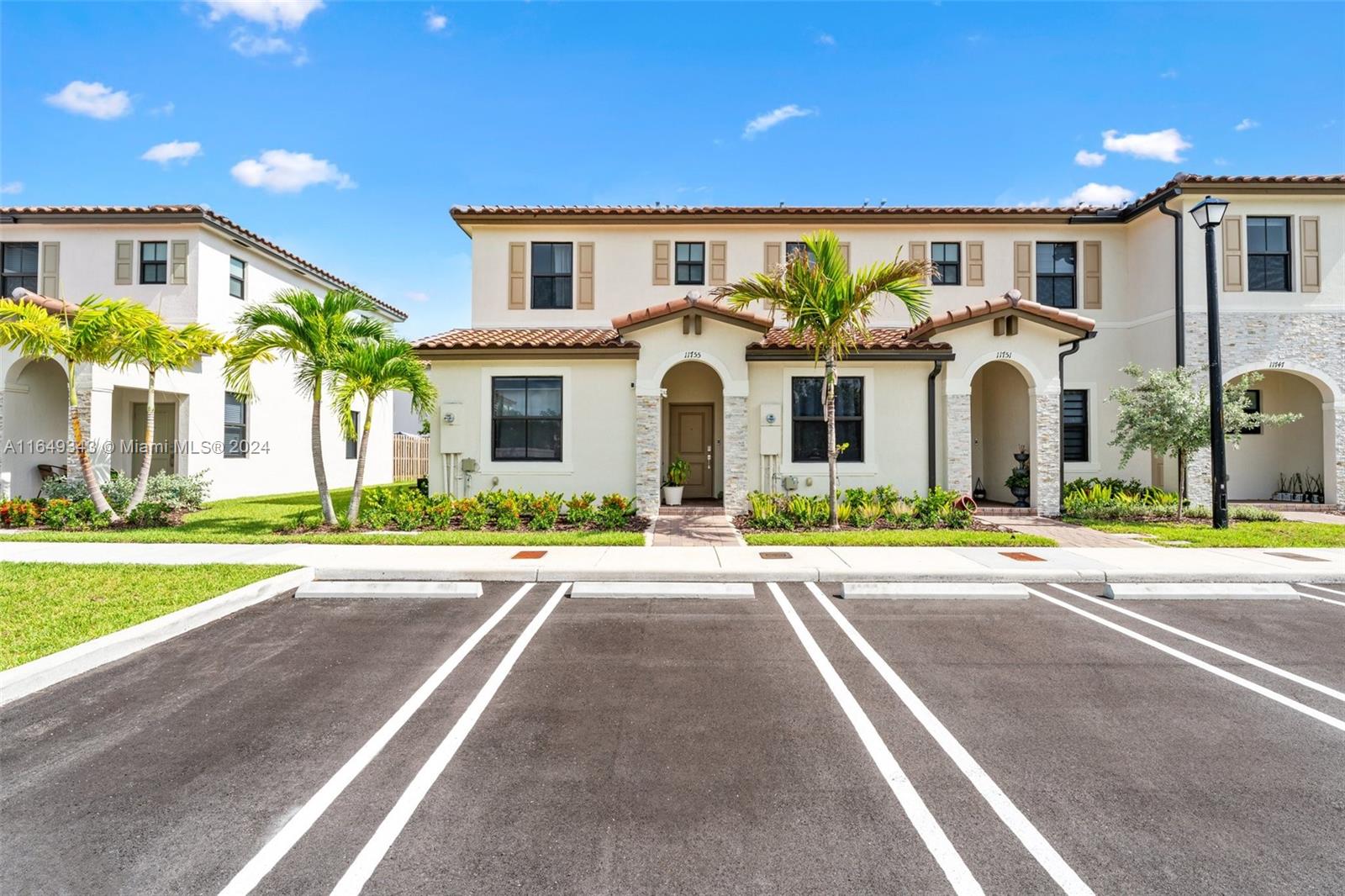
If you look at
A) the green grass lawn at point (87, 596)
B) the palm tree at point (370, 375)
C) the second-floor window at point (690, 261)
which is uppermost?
the second-floor window at point (690, 261)

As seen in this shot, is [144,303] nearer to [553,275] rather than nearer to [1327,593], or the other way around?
[553,275]

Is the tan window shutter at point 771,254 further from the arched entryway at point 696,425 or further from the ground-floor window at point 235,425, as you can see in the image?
the ground-floor window at point 235,425

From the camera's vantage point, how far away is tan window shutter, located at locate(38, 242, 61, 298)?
15.9 m

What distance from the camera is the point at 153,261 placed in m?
16.1

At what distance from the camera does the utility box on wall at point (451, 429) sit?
1342 cm

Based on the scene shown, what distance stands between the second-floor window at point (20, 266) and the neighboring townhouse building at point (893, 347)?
1112 centimetres

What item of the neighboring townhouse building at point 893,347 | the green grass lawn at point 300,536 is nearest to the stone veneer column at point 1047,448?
the neighboring townhouse building at point 893,347

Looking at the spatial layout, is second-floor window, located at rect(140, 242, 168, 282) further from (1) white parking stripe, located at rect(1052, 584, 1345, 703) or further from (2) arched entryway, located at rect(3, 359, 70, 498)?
(1) white parking stripe, located at rect(1052, 584, 1345, 703)

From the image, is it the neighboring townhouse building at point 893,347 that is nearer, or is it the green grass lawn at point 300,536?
the green grass lawn at point 300,536

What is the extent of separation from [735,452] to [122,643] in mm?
10009

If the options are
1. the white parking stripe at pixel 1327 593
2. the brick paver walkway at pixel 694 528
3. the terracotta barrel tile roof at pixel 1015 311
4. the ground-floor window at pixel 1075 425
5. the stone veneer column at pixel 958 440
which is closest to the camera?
the white parking stripe at pixel 1327 593

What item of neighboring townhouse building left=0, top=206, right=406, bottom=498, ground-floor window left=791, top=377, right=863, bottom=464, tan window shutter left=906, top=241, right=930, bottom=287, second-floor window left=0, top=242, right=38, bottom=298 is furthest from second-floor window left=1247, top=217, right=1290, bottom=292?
second-floor window left=0, top=242, right=38, bottom=298

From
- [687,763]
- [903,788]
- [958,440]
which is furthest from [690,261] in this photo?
[903,788]

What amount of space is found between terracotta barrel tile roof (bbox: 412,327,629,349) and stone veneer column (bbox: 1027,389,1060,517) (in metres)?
8.78
